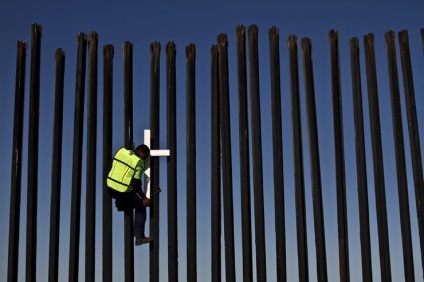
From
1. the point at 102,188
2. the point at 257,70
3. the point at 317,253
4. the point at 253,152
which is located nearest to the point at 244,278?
the point at 317,253

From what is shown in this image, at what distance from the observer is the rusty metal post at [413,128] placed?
26.4ft

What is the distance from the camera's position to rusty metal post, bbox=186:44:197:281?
779 centimetres

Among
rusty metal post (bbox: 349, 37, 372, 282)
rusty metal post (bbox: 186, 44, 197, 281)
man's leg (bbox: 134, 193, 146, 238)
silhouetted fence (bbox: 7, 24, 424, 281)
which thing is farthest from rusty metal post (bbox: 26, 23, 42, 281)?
A: rusty metal post (bbox: 349, 37, 372, 282)

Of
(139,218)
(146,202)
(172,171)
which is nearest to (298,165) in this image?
(172,171)

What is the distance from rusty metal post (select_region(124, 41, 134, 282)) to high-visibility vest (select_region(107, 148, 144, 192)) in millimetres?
173

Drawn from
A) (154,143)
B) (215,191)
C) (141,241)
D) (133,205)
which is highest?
(154,143)

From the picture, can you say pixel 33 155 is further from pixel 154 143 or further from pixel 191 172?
pixel 191 172

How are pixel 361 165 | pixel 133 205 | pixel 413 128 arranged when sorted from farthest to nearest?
pixel 413 128 < pixel 361 165 < pixel 133 205

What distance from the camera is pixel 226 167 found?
25.8 feet

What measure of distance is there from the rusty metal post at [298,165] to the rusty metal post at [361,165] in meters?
0.71

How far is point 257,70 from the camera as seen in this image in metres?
8.16

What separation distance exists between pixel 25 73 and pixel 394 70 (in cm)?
475

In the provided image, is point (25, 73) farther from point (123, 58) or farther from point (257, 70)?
point (257, 70)

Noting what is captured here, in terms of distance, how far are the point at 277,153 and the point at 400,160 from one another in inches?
62.5
